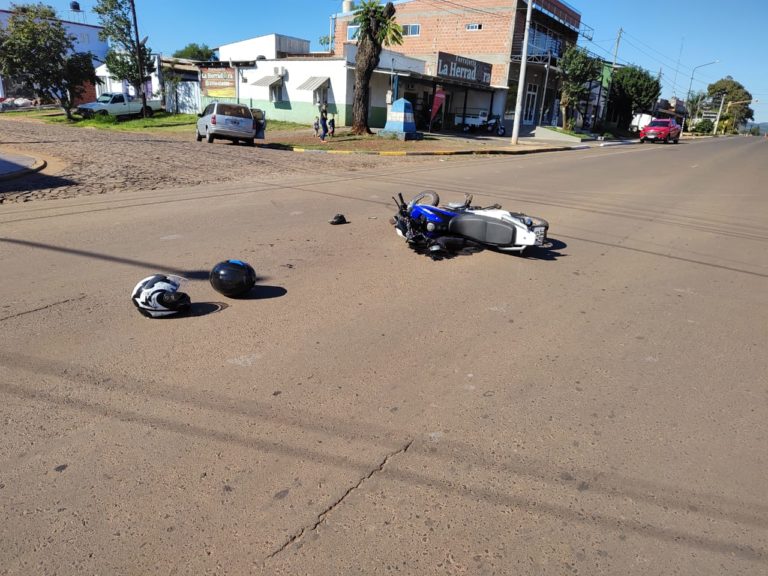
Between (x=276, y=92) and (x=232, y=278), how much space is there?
31.7m

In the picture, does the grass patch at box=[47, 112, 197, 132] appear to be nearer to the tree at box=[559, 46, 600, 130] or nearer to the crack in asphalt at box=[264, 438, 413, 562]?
the tree at box=[559, 46, 600, 130]

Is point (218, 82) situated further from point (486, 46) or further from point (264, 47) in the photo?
point (486, 46)

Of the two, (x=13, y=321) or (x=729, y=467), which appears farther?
(x=13, y=321)

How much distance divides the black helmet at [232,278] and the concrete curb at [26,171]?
8.76 m

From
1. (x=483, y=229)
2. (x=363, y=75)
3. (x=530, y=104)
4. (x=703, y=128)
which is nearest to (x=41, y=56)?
(x=363, y=75)

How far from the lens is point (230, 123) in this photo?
20594mm

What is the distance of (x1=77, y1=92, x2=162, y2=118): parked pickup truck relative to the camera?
114 ft

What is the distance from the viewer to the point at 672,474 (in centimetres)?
277

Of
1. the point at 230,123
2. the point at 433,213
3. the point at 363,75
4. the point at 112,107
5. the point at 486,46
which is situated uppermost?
the point at 486,46

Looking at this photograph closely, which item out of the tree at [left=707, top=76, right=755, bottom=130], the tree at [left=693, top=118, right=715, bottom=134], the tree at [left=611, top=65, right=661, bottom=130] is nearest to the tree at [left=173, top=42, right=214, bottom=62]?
the tree at [left=611, top=65, right=661, bottom=130]

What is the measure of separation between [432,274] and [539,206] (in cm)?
551

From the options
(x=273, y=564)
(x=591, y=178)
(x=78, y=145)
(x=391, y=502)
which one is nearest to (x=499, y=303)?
(x=391, y=502)

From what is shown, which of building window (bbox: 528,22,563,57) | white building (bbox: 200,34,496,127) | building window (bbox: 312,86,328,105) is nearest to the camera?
white building (bbox: 200,34,496,127)

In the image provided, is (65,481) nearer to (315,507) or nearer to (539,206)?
(315,507)
